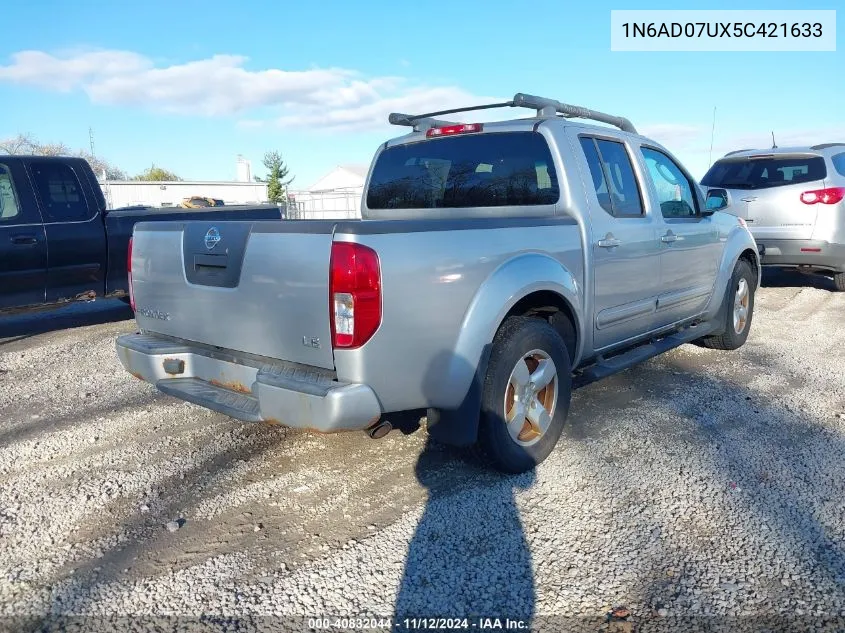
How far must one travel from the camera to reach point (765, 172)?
334 inches

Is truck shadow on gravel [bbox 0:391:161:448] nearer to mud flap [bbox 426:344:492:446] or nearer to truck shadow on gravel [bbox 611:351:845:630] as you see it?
mud flap [bbox 426:344:492:446]

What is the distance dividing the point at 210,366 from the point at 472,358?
1369 millimetres

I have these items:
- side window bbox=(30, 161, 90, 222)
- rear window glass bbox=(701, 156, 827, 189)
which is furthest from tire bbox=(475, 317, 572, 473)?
rear window glass bbox=(701, 156, 827, 189)

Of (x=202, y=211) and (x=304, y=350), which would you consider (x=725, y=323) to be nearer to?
(x=304, y=350)

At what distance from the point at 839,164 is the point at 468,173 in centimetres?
644

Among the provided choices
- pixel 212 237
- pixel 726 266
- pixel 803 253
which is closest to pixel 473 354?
pixel 212 237

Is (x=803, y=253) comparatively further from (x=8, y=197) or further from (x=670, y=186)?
(x=8, y=197)

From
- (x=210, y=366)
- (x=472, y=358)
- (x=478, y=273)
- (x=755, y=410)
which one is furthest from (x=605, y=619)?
(x=755, y=410)

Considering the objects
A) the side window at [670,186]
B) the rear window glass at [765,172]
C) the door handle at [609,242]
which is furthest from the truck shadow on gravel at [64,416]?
the rear window glass at [765,172]

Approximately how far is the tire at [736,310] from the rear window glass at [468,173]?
8.95 ft

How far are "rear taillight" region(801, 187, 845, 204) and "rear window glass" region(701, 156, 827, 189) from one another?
0.58ft

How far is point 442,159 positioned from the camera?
448 cm

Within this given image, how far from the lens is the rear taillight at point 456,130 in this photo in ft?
14.2

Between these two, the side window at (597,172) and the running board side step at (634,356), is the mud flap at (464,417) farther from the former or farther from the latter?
the side window at (597,172)
